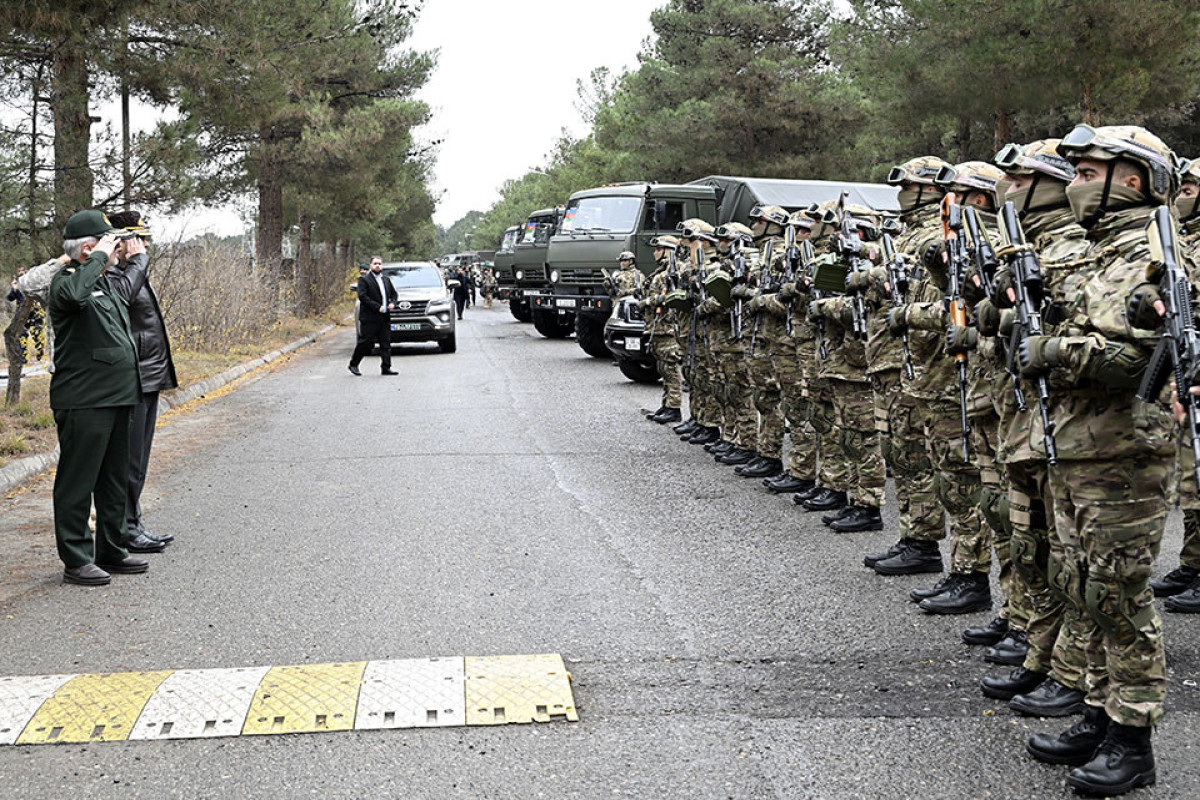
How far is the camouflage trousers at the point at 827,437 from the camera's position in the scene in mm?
7641

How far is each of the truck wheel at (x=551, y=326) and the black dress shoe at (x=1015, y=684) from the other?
2117 cm

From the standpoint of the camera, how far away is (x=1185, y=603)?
549 centimetres

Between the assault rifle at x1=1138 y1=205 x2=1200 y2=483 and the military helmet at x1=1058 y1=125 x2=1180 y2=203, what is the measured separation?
0.61 feet

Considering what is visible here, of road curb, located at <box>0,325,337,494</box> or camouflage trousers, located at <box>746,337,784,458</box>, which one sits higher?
camouflage trousers, located at <box>746,337,784,458</box>

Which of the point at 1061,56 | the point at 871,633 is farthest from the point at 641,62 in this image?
the point at 871,633

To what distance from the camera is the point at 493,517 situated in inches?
301

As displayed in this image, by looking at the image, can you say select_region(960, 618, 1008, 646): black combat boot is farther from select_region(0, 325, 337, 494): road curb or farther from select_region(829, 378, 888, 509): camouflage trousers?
select_region(0, 325, 337, 494): road curb

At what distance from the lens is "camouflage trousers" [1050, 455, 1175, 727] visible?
3658mm

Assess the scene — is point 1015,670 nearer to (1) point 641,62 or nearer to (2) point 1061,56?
(2) point 1061,56

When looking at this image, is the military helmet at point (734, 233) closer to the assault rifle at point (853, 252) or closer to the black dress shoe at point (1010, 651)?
the assault rifle at point (853, 252)

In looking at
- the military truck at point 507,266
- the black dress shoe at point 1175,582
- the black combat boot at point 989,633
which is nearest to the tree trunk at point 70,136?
the black combat boot at point 989,633

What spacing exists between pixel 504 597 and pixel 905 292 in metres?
2.51

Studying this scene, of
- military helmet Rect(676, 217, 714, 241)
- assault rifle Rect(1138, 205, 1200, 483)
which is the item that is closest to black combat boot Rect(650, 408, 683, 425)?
military helmet Rect(676, 217, 714, 241)

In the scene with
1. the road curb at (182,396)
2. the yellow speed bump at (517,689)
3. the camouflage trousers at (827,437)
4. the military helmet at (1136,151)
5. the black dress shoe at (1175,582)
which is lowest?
the road curb at (182,396)
